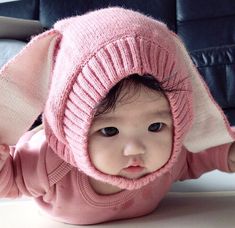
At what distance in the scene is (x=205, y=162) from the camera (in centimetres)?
68

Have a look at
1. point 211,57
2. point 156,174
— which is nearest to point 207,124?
point 156,174

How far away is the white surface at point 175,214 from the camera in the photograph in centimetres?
59

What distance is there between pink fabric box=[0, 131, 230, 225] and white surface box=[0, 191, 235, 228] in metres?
0.01

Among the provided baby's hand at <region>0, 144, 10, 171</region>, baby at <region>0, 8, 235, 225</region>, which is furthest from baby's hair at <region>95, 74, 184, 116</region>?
baby's hand at <region>0, 144, 10, 171</region>

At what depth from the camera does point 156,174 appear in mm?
551

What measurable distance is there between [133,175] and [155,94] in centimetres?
10

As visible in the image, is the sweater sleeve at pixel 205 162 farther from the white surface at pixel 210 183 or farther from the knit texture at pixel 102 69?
the knit texture at pixel 102 69

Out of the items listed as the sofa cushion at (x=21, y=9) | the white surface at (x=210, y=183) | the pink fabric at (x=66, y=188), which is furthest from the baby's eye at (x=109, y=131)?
the sofa cushion at (x=21, y=9)

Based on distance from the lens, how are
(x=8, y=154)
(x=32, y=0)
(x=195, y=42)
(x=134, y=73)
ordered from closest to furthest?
(x=134, y=73) → (x=8, y=154) → (x=195, y=42) → (x=32, y=0)

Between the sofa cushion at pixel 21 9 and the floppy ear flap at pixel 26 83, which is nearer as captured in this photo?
the floppy ear flap at pixel 26 83

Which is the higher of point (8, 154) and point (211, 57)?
point (8, 154)

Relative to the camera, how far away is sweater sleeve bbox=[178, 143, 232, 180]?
0.66 metres

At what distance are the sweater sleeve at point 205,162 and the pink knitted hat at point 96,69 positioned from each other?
0.11 m

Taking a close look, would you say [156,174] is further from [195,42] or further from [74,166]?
[195,42]
